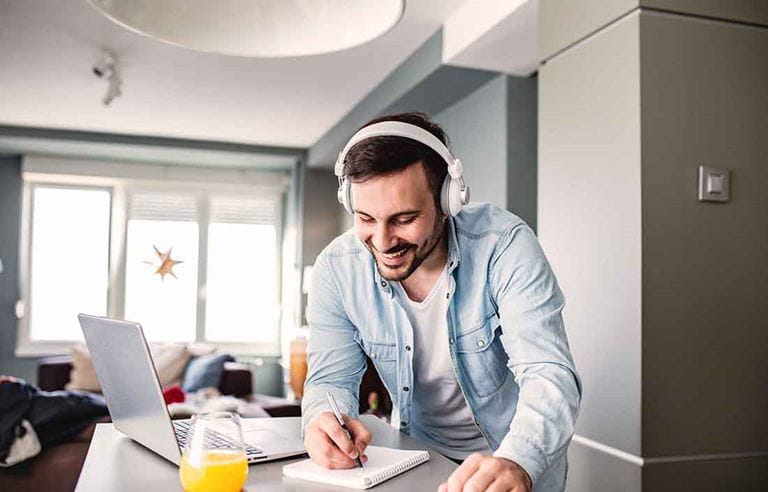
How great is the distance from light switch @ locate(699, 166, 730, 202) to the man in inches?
33.2

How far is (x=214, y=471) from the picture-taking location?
3.31 ft

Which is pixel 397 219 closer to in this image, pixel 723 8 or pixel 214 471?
pixel 214 471

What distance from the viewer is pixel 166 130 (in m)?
6.00

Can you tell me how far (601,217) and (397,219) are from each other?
0.96m

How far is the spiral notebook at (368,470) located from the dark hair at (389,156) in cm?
49

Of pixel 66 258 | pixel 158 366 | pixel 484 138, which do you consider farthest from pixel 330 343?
pixel 66 258

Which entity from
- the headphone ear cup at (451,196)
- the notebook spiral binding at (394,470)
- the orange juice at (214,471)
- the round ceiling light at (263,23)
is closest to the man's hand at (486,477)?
the notebook spiral binding at (394,470)

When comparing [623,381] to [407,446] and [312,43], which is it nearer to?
[407,446]

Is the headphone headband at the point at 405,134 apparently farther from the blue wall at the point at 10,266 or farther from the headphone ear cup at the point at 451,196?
the blue wall at the point at 10,266

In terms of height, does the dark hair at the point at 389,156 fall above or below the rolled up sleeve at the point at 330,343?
above

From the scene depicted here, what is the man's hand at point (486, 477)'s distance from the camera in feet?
3.15

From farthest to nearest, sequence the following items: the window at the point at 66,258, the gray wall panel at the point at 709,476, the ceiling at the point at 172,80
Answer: the window at the point at 66,258 < the ceiling at the point at 172,80 < the gray wall panel at the point at 709,476

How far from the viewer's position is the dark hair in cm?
133

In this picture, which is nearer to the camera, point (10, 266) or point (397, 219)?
point (397, 219)
